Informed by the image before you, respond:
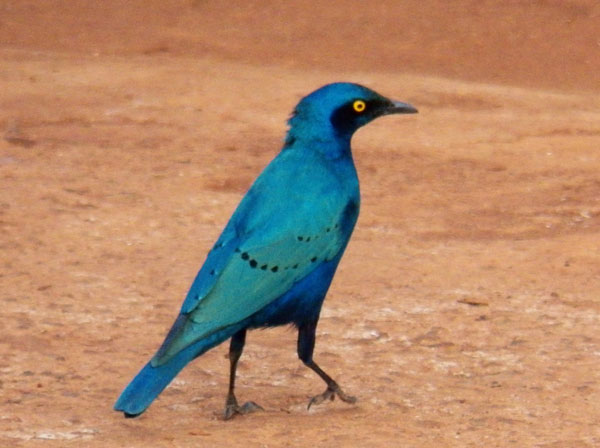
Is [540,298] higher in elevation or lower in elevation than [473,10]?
lower

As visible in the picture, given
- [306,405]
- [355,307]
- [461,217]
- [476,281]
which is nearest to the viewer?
[306,405]

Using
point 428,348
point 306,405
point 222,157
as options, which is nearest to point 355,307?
point 428,348

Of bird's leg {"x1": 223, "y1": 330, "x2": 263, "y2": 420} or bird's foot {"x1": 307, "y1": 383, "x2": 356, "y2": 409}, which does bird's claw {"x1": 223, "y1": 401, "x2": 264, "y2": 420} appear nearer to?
bird's leg {"x1": 223, "y1": 330, "x2": 263, "y2": 420}

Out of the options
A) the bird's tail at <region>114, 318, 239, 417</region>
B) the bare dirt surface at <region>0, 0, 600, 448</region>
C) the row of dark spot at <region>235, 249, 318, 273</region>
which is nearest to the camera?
the bird's tail at <region>114, 318, 239, 417</region>

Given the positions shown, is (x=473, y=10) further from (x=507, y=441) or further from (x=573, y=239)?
(x=507, y=441)

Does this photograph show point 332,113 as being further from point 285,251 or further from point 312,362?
point 312,362

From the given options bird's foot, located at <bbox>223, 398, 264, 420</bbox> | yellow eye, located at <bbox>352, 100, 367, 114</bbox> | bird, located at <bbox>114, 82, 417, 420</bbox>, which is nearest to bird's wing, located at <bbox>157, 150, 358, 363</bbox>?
bird, located at <bbox>114, 82, 417, 420</bbox>

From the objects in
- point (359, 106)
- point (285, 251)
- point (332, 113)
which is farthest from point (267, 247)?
point (359, 106)
